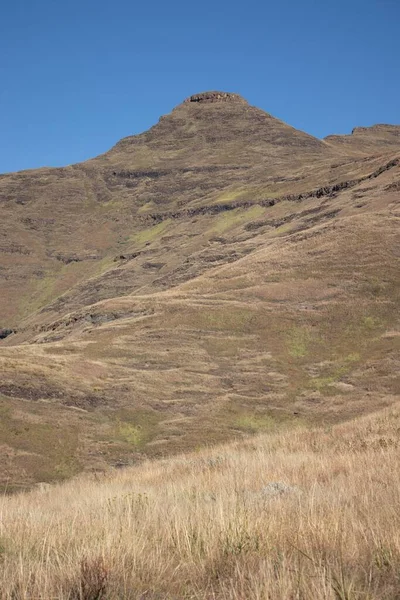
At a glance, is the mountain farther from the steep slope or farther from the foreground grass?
the steep slope

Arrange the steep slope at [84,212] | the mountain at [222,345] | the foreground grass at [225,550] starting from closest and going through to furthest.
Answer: the foreground grass at [225,550], the mountain at [222,345], the steep slope at [84,212]

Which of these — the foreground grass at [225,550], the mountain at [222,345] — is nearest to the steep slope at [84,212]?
the mountain at [222,345]

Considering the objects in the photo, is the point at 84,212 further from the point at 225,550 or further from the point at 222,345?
the point at 225,550

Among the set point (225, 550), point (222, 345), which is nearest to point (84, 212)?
point (222, 345)

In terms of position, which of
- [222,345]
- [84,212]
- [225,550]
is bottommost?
[222,345]

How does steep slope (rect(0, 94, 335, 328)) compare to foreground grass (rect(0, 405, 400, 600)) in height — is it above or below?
above

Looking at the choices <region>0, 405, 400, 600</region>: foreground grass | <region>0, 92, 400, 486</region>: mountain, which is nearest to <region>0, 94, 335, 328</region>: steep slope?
<region>0, 92, 400, 486</region>: mountain

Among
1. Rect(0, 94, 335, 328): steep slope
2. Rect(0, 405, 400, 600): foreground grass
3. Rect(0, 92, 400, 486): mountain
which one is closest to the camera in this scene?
Rect(0, 405, 400, 600): foreground grass

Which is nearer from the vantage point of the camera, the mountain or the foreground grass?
the foreground grass

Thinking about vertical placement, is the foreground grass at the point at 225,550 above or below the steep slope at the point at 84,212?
below

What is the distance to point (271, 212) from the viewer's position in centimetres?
12288

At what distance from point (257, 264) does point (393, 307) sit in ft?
70.3

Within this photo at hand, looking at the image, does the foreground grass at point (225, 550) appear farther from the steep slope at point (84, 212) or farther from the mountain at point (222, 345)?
the steep slope at point (84, 212)

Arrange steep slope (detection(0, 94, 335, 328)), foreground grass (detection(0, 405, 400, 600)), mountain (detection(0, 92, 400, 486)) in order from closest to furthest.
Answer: foreground grass (detection(0, 405, 400, 600)) → mountain (detection(0, 92, 400, 486)) → steep slope (detection(0, 94, 335, 328))
